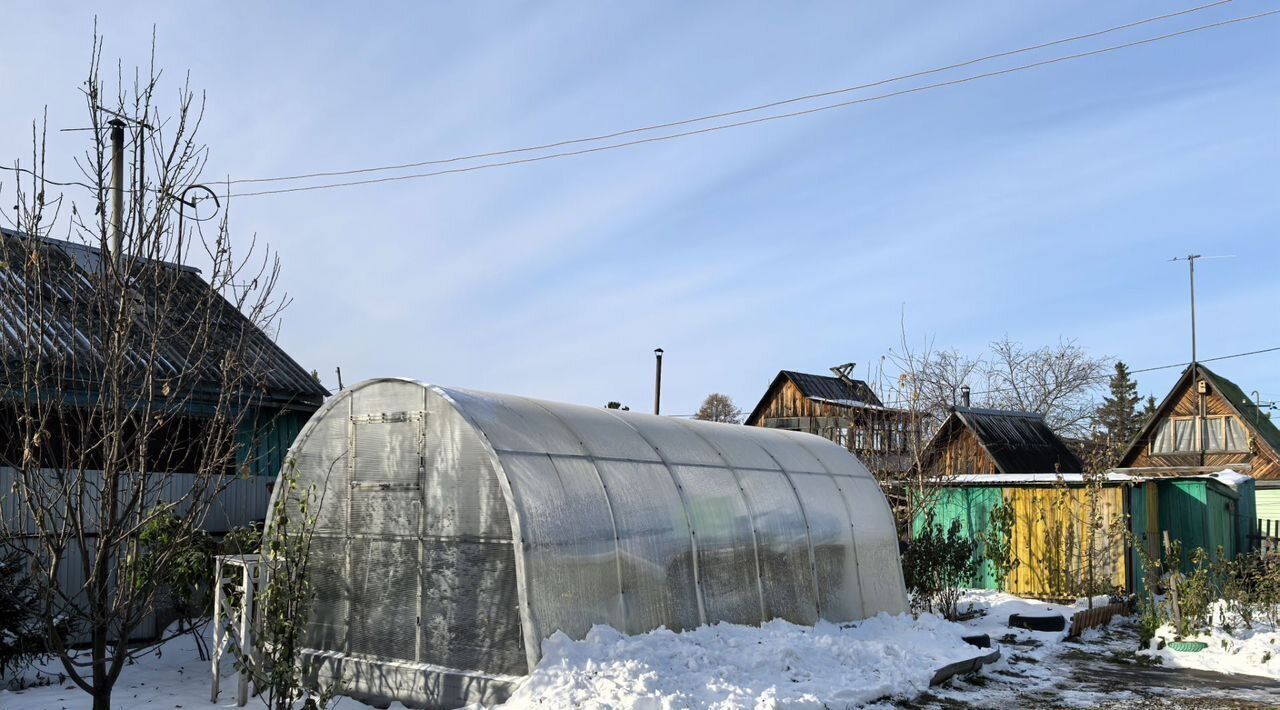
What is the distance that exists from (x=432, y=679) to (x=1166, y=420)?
110ft

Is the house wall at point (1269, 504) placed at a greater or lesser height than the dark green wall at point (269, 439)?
lesser

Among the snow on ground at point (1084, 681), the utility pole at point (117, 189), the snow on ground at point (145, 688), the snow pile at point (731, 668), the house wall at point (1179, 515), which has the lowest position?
the snow on ground at point (1084, 681)

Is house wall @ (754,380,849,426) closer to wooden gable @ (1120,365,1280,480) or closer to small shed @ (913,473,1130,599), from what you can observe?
wooden gable @ (1120,365,1280,480)

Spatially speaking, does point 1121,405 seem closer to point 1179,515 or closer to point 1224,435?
point 1224,435

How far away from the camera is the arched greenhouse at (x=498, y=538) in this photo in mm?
9273

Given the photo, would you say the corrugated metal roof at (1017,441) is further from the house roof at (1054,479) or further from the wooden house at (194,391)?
the wooden house at (194,391)

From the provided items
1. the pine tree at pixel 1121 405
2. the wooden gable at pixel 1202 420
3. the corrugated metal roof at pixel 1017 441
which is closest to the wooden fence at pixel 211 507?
the corrugated metal roof at pixel 1017 441

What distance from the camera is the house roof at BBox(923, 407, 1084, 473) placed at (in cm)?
2825

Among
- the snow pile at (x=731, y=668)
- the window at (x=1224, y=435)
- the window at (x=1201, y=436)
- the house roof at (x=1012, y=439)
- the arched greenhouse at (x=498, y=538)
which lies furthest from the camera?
the window at (x=1201, y=436)

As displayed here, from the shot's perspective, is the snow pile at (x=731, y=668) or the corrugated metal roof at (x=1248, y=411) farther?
the corrugated metal roof at (x=1248, y=411)

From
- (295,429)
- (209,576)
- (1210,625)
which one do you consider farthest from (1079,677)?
(295,429)

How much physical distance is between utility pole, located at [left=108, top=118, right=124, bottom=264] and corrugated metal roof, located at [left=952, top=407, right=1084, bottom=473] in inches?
840

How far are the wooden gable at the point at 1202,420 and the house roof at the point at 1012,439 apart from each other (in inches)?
232

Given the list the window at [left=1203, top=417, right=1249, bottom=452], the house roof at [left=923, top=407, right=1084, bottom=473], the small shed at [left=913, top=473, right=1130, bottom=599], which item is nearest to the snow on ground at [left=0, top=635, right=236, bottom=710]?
the small shed at [left=913, top=473, right=1130, bottom=599]
